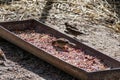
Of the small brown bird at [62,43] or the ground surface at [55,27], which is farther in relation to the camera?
the small brown bird at [62,43]

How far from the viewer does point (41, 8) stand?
6926 mm

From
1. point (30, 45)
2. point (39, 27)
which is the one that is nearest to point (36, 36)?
point (39, 27)

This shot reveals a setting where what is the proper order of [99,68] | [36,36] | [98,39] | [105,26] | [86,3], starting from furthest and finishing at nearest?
[86,3] < [105,26] < [98,39] < [36,36] < [99,68]

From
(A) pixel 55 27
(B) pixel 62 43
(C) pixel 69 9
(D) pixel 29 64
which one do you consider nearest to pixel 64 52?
(B) pixel 62 43

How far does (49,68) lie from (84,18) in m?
2.01

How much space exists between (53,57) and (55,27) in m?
1.60

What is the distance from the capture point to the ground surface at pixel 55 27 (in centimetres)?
496

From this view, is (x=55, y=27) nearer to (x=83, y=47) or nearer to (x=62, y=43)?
(x=62, y=43)

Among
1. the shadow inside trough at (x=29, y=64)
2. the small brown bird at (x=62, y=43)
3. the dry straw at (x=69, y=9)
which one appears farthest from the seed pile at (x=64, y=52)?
the dry straw at (x=69, y=9)

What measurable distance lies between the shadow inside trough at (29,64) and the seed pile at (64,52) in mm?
153

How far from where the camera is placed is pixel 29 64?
521cm

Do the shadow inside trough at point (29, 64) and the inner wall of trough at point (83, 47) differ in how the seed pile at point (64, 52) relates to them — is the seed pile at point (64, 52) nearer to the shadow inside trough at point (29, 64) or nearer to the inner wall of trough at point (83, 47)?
the inner wall of trough at point (83, 47)

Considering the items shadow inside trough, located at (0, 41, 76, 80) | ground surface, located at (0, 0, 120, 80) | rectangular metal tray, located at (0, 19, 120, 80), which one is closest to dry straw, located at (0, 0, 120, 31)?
ground surface, located at (0, 0, 120, 80)

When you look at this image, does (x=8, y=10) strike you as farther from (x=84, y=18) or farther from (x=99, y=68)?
(x=99, y=68)
